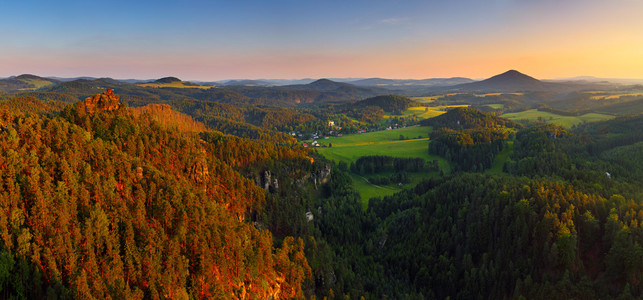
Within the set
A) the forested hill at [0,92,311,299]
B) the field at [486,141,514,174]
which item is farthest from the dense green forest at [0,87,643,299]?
the field at [486,141,514,174]

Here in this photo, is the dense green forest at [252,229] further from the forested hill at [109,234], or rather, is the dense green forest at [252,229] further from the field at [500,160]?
the field at [500,160]

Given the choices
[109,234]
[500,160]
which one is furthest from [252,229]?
[500,160]

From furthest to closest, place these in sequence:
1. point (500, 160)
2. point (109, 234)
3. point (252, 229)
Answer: point (500, 160), point (252, 229), point (109, 234)

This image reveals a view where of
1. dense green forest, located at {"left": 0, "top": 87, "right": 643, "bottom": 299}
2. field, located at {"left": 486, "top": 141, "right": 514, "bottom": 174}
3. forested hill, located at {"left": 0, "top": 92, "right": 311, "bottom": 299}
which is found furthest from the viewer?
field, located at {"left": 486, "top": 141, "right": 514, "bottom": 174}

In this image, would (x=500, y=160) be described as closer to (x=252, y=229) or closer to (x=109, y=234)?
(x=252, y=229)

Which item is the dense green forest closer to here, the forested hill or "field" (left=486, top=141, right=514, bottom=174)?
the forested hill

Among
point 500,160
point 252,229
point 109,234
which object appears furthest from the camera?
point 500,160
